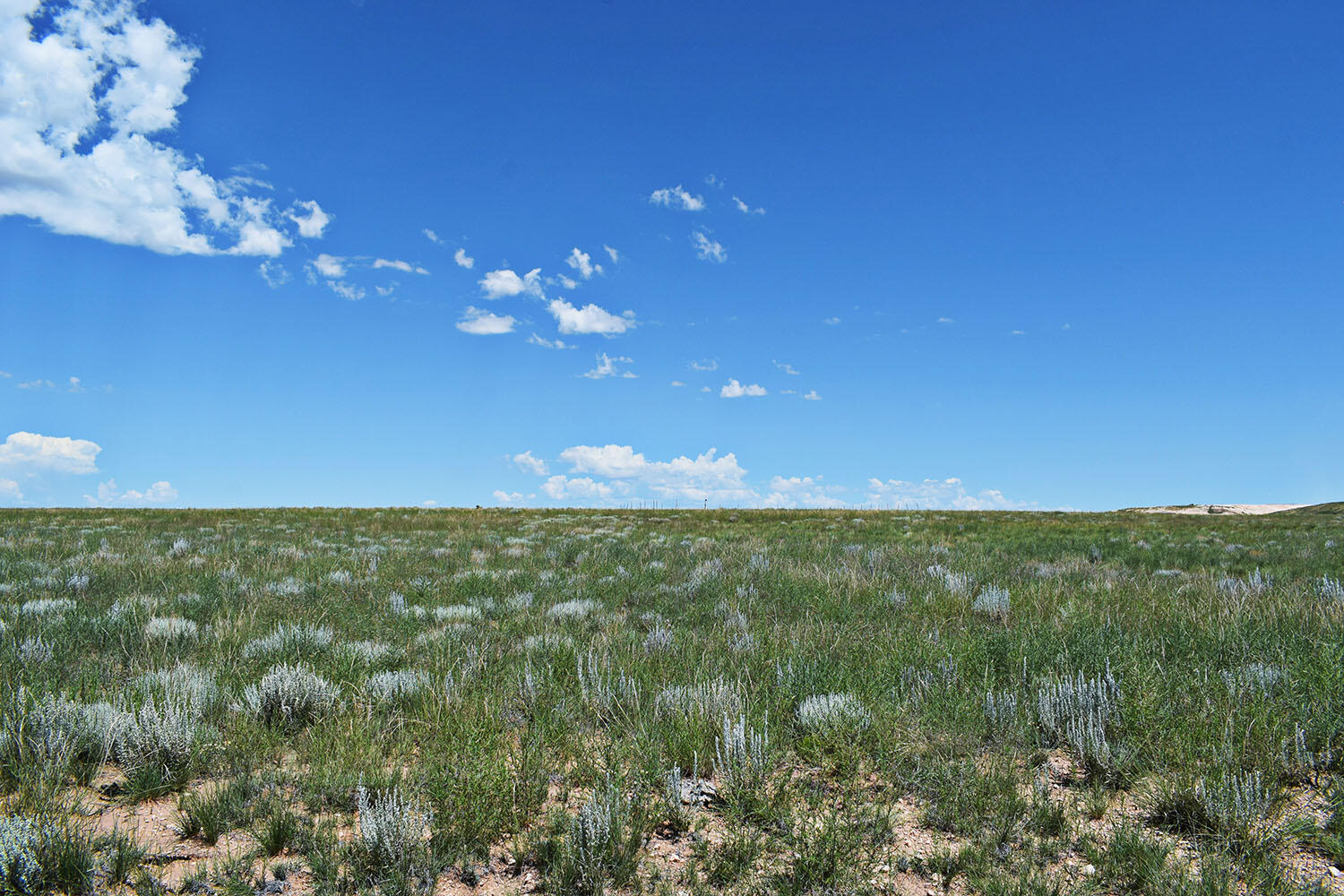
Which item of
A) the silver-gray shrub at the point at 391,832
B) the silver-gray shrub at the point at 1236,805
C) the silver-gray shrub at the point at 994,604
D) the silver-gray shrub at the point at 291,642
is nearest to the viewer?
the silver-gray shrub at the point at 391,832

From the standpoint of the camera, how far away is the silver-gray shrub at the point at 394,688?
471 centimetres

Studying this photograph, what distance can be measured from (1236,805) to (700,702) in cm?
282

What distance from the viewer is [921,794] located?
11.5ft

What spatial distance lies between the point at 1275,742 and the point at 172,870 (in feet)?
19.7

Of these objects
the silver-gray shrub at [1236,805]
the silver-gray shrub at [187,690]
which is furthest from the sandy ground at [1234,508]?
the silver-gray shrub at [187,690]

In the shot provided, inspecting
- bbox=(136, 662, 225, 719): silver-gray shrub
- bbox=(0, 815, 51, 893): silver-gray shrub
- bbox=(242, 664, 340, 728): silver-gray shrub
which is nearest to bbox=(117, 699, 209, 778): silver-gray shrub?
bbox=(136, 662, 225, 719): silver-gray shrub

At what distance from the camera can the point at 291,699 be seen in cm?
461

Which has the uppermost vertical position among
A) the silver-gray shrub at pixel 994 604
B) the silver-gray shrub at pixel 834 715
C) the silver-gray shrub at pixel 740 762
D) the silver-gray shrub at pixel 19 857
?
the silver-gray shrub at pixel 994 604

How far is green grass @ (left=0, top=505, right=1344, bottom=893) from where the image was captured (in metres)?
3.00

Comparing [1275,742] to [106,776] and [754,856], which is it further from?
[106,776]

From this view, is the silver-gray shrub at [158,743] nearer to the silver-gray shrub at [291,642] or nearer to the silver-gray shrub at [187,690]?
the silver-gray shrub at [187,690]

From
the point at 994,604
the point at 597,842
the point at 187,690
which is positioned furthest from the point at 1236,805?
the point at 187,690

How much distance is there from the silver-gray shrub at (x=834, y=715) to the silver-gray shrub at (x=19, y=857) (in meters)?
3.86

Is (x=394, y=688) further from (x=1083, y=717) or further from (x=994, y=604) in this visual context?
(x=994, y=604)
